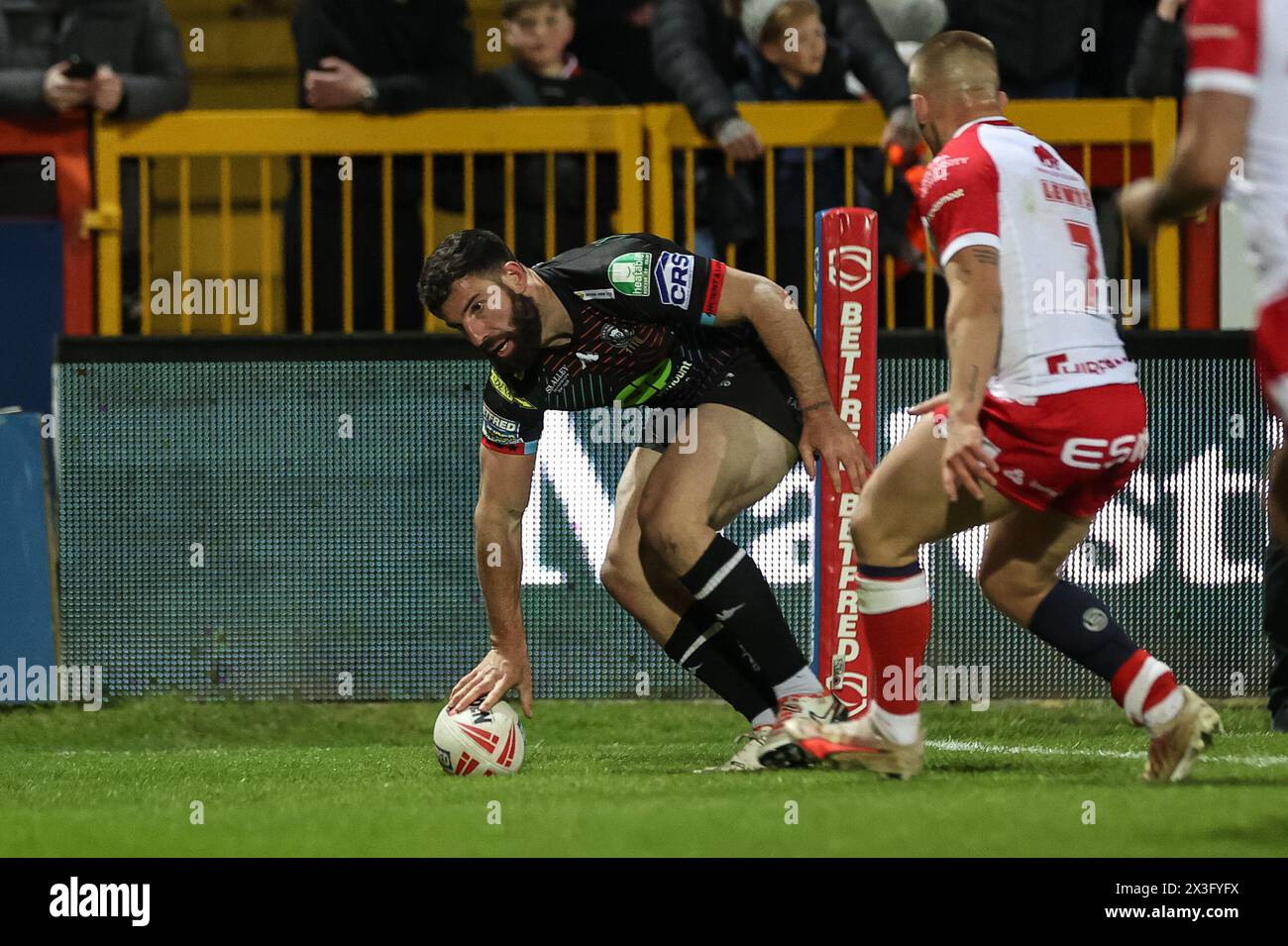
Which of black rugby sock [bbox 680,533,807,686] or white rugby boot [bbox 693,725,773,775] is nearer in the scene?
white rugby boot [bbox 693,725,773,775]

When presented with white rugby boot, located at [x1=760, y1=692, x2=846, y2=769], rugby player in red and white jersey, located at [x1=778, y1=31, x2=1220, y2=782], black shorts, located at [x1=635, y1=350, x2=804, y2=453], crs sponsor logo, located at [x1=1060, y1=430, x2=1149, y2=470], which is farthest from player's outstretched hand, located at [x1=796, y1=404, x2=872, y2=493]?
crs sponsor logo, located at [x1=1060, y1=430, x2=1149, y2=470]

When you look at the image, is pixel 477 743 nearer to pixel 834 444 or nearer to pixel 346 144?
pixel 834 444

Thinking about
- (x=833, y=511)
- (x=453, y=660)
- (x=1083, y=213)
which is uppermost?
(x=1083, y=213)

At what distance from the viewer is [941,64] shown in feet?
18.4

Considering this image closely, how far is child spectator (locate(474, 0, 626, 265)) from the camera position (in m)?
9.15

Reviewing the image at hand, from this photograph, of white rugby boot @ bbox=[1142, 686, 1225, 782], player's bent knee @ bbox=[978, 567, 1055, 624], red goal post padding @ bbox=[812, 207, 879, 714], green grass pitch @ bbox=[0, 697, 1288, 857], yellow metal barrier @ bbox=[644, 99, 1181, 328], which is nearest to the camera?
green grass pitch @ bbox=[0, 697, 1288, 857]

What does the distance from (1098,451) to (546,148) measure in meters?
4.25

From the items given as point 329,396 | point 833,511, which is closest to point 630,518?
point 833,511

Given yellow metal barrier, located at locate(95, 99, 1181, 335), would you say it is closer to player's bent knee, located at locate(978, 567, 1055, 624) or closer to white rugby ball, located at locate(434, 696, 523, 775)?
white rugby ball, located at locate(434, 696, 523, 775)

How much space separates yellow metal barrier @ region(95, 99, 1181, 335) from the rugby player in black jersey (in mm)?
2560

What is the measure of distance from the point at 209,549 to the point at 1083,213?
4.56 meters

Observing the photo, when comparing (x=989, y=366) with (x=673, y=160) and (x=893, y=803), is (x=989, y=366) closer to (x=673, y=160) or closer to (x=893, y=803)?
(x=893, y=803)

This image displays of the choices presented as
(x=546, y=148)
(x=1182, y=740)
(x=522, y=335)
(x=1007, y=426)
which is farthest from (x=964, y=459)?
(x=546, y=148)

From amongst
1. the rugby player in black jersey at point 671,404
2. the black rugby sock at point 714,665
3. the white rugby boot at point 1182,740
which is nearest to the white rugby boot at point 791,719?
the rugby player in black jersey at point 671,404
